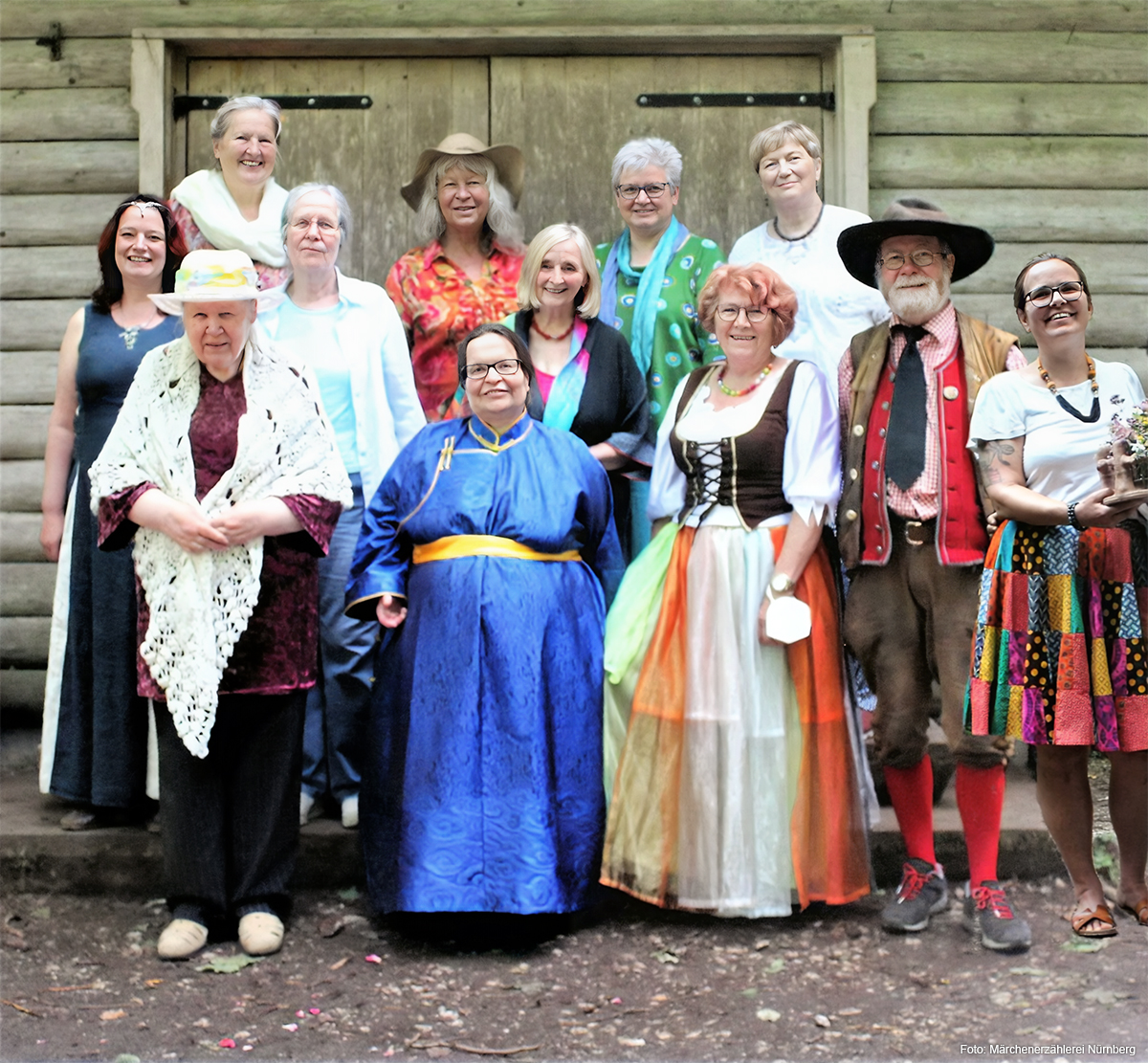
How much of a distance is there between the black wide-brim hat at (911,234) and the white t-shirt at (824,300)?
21 cm

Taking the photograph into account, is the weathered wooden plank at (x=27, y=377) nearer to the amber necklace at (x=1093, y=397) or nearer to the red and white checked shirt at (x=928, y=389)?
the red and white checked shirt at (x=928, y=389)

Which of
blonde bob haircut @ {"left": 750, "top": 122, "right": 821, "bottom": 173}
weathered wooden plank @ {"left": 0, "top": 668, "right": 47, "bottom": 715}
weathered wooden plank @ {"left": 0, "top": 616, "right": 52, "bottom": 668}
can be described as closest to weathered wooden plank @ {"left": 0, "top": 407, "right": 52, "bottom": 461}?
weathered wooden plank @ {"left": 0, "top": 616, "right": 52, "bottom": 668}

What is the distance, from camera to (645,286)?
406 cm

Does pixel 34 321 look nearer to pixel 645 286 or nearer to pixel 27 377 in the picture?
pixel 27 377

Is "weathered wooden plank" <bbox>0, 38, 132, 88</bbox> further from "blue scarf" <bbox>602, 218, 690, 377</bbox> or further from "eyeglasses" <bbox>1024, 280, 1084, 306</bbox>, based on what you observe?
"eyeglasses" <bbox>1024, 280, 1084, 306</bbox>

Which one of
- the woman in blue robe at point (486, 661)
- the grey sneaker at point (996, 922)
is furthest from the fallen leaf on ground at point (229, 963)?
the grey sneaker at point (996, 922)

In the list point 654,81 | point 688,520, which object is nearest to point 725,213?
point 654,81

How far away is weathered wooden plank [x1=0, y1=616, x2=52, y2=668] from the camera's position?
194 inches

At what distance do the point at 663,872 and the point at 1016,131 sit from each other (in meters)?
3.16

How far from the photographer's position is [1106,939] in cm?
328

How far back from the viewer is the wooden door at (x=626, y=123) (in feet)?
16.6

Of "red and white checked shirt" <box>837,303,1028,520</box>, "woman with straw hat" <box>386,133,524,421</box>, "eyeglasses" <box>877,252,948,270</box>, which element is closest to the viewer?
"red and white checked shirt" <box>837,303,1028,520</box>

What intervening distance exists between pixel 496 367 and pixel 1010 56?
2721 millimetres

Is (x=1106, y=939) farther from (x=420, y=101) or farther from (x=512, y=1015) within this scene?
(x=420, y=101)
